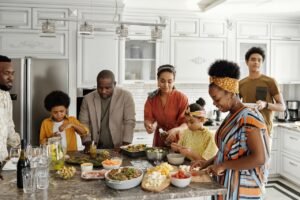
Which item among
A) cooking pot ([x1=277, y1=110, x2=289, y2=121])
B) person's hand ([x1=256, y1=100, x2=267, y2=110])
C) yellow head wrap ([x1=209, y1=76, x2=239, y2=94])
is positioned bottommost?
cooking pot ([x1=277, y1=110, x2=289, y2=121])

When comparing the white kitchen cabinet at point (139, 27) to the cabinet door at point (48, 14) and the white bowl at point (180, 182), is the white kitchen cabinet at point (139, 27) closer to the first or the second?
the cabinet door at point (48, 14)

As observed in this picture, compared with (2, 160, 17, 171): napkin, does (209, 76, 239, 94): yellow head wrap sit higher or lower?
higher

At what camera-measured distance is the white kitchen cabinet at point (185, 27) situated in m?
4.76

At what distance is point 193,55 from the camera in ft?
15.9

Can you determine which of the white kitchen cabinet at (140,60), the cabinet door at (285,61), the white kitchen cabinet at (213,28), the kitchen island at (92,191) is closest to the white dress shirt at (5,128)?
the kitchen island at (92,191)

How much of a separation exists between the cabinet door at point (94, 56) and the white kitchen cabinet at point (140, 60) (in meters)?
0.31

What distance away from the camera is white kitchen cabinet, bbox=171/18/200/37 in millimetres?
4758

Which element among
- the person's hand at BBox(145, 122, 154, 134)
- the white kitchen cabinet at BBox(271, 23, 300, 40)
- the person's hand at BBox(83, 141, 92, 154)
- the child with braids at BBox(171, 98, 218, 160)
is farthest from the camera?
the white kitchen cabinet at BBox(271, 23, 300, 40)

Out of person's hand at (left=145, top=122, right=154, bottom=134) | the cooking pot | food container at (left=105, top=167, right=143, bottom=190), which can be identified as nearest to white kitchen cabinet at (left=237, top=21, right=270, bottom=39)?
the cooking pot

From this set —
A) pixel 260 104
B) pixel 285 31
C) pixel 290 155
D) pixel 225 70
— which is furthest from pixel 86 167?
pixel 285 31

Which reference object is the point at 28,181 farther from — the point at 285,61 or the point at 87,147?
the point at 285,61

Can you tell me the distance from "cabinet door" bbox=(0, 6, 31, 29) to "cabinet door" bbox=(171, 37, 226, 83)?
76.8 inches

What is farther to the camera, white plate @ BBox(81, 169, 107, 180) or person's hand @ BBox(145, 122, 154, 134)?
person's hand @ BBox(145, 122, 154, 134)

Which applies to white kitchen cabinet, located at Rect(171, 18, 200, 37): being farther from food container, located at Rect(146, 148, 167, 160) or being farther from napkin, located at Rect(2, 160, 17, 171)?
napkin, located at Rect(2, 160, 17, 171)
